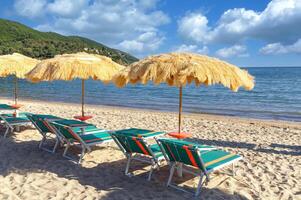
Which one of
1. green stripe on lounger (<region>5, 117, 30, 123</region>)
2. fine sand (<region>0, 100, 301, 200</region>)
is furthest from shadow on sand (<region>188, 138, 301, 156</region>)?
green stripe on lounger (<region>5, 117, 30, 123</region>)

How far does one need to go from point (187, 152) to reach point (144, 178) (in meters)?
1.14

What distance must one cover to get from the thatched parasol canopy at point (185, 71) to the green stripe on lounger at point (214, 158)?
101cm

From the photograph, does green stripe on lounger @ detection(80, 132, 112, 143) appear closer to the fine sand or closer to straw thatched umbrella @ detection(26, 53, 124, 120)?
the fine sand

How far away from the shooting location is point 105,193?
4.54 meters

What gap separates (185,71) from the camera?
4.71 m

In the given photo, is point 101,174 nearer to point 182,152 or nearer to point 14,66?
point 182,152

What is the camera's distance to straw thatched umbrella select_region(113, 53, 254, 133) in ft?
15.6

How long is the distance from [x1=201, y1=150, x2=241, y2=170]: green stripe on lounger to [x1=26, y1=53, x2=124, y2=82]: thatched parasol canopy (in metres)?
2.73

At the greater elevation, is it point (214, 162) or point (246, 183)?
point (214, 162)

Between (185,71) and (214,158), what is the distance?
4.38 feet

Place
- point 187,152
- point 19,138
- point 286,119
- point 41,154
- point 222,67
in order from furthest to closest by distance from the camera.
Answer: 1. point 286,119
2. point 19,138
3. point 41,154
4. point 222,67
5. point 187,152

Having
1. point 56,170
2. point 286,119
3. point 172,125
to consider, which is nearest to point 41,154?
point 56,170

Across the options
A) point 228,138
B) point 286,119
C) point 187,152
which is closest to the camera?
point 187,152

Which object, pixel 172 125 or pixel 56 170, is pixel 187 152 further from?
pixel 172 125
